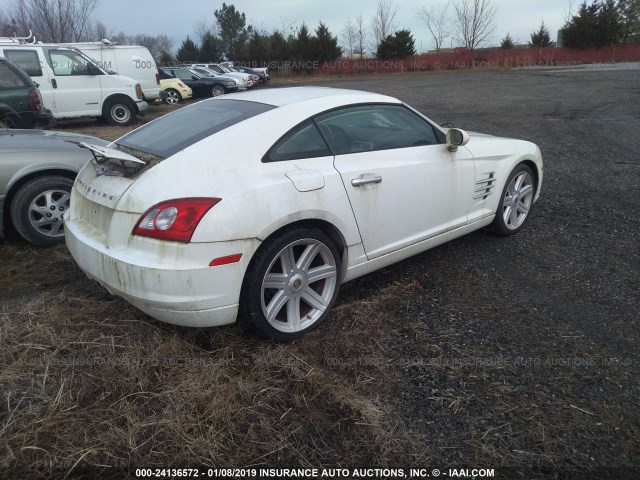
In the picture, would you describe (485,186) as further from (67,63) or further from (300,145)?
(67,63)

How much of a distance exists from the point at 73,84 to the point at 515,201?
1102 centimetres

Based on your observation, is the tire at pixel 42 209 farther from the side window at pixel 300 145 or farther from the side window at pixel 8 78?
the side window at pixel 8 78

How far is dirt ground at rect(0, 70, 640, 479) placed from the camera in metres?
2.05

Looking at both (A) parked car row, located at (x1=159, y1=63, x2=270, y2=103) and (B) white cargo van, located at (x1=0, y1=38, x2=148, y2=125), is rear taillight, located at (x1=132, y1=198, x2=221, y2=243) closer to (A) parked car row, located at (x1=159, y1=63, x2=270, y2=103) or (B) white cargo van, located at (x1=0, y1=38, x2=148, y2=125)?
(B) white cargo van, located at (x1=0, y1=38, x2=148, y2=125)

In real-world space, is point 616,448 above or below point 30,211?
below

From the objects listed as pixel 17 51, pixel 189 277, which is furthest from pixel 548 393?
pixel 17 51

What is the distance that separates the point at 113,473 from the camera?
6.39 ft

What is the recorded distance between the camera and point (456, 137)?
3561 mm

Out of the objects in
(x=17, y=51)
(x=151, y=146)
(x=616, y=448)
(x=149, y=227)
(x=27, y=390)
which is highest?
(x=17, y=51)

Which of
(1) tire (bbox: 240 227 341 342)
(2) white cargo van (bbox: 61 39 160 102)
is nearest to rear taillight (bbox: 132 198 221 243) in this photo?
(1) tire (bbox: 240 227 341 342)

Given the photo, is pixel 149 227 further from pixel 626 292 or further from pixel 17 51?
pixel 17 51

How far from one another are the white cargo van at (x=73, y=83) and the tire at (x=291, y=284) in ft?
35.4

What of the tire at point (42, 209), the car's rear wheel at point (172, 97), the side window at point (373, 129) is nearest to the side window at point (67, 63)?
the car's rear wheel at point (172, 97)

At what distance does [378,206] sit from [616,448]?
5.87ft
